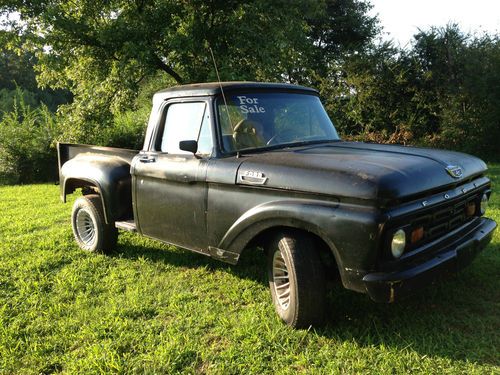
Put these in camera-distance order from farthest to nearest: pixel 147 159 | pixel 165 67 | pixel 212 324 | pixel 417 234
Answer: pixel 165 67 → pixel 147 159 → pixel 212 324 → pixel 417 234

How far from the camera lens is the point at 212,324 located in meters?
3.49

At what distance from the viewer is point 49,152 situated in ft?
46.9

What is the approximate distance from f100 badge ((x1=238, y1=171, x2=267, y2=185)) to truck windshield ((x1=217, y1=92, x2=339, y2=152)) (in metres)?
0.42

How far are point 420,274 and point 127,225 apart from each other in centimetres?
306

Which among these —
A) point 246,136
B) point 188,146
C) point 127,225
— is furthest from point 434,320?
point 127,225

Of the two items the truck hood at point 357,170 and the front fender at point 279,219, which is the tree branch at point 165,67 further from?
the front fender at point 279,219

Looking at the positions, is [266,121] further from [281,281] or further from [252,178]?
[281,281]

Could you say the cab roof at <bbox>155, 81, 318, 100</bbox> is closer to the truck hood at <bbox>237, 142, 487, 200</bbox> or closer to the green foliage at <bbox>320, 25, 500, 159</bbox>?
the truck hood at <bbox>237, 142, 487, 200</bbox>

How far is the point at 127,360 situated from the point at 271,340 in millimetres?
1036

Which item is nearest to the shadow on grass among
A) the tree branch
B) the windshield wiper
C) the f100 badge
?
the f100 badge

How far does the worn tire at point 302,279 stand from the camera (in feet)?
10.00

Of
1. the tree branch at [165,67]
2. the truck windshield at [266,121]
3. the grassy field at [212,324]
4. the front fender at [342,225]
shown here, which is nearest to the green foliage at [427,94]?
the tree branch at [165,67]

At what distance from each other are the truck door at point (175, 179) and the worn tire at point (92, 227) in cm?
77

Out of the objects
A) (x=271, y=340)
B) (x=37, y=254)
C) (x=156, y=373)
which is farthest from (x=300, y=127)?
(x=37, y=254)
